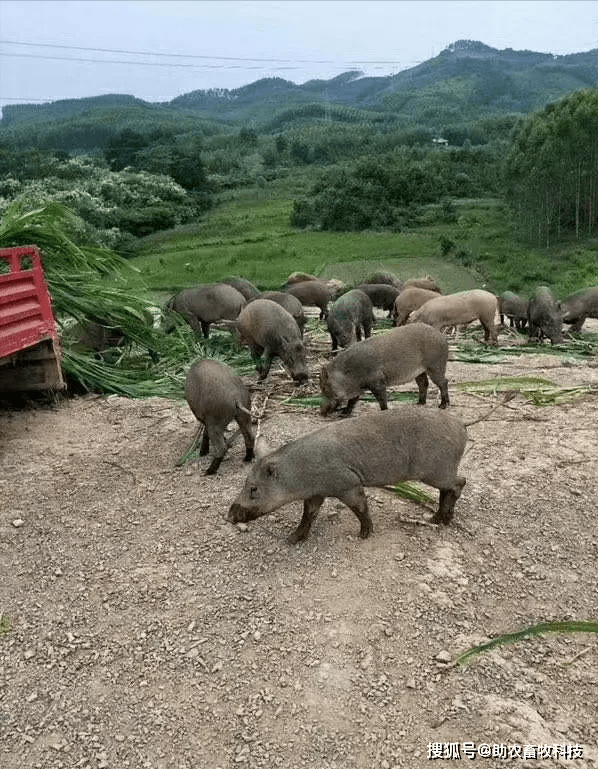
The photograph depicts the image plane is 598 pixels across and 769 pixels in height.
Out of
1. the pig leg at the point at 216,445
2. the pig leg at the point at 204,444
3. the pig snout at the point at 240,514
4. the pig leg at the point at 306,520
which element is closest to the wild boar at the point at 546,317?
the pig leg at the point at 204,444

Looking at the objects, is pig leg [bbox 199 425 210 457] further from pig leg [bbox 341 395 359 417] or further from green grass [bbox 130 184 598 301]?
green grass [bbox 130 184 598 301]

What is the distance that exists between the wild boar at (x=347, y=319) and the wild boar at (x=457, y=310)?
95cm

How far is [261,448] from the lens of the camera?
6.83 meters

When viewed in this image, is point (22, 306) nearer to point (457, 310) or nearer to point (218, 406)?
point (218, 406)

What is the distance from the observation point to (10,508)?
615 centimetres

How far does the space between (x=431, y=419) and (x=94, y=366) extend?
5.21 m

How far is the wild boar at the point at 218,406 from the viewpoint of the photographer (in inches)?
258

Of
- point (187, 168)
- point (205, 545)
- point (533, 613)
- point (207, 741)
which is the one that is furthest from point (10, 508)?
point (187, 168)

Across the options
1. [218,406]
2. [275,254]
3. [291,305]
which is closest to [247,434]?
[218,406]

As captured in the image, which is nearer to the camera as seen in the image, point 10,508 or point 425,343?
point 10,508

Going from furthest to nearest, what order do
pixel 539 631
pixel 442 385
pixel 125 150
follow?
pixel 125 150 → pixel 442 385 → pixel 539 631

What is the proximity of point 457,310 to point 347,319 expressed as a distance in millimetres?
2092

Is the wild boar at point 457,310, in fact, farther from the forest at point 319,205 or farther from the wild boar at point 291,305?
the forest at point 319,205

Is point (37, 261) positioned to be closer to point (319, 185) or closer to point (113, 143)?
point (319, 185)
